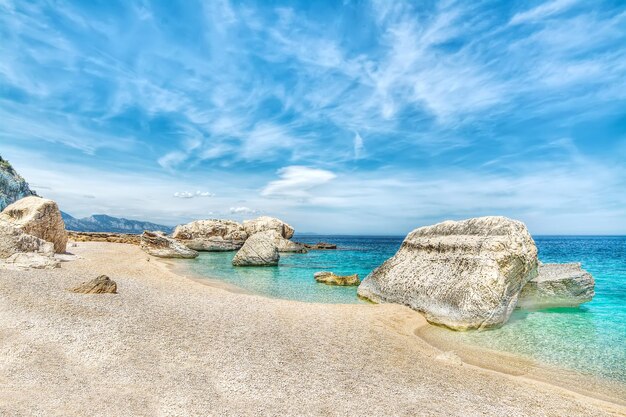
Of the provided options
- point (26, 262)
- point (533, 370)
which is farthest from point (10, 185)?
point (533, 370)

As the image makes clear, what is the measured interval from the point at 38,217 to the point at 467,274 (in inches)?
1168

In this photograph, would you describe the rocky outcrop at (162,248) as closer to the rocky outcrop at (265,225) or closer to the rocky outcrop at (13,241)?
the rocky outcrop at (13,241)

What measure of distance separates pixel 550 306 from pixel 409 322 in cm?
929

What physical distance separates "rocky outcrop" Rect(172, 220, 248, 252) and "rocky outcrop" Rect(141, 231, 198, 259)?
16.1 metres

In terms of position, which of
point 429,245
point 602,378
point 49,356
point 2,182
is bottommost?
point 602,378

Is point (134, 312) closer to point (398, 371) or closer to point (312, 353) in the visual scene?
point (312, 353)

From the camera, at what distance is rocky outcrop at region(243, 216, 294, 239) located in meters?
71.2

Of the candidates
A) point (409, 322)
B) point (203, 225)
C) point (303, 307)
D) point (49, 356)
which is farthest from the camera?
point (203, 225)

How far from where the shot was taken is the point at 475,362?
Result: 1052cm

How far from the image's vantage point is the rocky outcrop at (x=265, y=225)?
71188 millimetres

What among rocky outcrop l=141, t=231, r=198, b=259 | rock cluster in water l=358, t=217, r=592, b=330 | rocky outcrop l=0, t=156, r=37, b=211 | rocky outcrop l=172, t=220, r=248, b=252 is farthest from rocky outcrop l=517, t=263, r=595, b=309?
rocky outcrop l=0, t=156, r=37, b=211

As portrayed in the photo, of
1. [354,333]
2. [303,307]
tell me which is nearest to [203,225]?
[303,307]

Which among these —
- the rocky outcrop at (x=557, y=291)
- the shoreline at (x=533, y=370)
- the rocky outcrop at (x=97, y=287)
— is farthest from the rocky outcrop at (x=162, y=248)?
the rocky outcrop at (x=557, y=291)

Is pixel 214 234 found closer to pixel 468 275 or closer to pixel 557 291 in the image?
pixel 468 275
